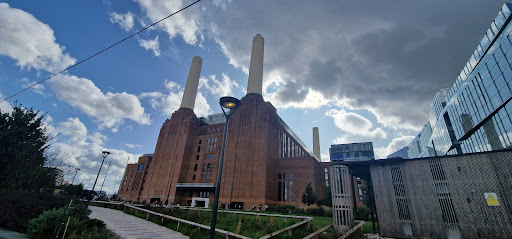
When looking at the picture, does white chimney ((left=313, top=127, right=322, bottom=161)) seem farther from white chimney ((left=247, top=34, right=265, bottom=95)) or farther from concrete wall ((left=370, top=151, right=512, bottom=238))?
concrete wall ((left=370, top=151, right=512, bottom=238))

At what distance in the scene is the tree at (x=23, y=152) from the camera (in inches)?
640

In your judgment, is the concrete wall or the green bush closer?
the concrete wall

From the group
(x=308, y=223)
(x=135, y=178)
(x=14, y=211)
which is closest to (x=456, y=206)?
(x=308, y=223)

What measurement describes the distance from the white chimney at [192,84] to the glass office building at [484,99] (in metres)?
76.8

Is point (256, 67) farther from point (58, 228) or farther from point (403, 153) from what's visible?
point (403, 153)

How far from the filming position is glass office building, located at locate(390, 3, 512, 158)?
116 ft

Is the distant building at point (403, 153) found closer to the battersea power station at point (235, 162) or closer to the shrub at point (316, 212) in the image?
the battersea power station at point (235, 162)

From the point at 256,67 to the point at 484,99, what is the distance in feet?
176

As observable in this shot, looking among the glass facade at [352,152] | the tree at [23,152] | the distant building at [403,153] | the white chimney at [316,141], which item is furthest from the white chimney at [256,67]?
the distant building at [403,153]

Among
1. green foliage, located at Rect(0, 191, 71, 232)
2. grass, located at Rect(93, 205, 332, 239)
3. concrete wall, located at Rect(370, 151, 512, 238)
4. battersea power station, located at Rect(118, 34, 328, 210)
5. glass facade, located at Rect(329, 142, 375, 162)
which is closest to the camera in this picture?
green foliage, located at Rect(0, 191, 71, 232)

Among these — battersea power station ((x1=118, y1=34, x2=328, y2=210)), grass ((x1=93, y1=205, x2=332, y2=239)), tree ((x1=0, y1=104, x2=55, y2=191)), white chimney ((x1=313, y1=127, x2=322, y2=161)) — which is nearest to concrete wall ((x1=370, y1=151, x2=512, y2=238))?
grass ((x1=93, y1=205, x2=332, y2=239))

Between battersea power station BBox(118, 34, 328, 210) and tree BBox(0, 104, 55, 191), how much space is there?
36417mm

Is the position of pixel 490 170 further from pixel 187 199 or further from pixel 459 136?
pixel 187 199

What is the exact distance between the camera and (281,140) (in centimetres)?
6391
